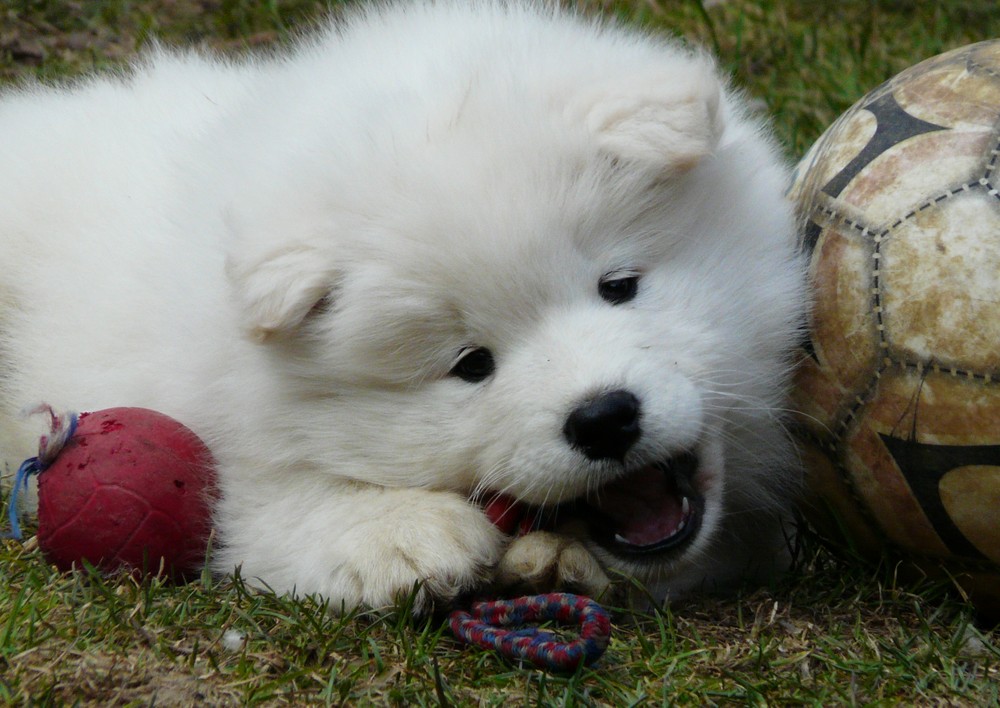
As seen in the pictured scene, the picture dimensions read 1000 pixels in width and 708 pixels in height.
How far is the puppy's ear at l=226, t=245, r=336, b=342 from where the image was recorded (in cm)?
301

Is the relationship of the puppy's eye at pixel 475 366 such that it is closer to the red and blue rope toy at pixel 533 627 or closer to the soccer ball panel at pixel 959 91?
the red and blue rope toy at pixel 533 627

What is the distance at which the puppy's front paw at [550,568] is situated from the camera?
3049 mm

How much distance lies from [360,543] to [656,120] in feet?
4.18

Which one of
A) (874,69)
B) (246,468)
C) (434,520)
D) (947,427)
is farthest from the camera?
(874,69)

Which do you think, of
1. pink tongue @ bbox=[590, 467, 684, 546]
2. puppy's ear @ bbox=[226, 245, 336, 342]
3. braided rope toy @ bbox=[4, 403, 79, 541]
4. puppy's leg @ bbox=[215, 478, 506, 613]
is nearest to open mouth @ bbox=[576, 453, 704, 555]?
pink tongue @ bbox=[590, 467, 684, 546]

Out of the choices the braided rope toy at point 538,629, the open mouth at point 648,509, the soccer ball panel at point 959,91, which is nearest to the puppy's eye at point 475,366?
the open mouth at point 648,509

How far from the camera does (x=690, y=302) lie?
3.10 m

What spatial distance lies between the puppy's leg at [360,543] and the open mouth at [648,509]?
27 cm

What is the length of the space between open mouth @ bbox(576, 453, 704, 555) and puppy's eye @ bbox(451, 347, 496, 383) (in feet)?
1.36

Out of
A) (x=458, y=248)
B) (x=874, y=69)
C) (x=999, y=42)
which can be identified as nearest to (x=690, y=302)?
(x=458, y=248)

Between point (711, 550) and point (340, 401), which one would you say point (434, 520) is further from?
point (711, 550)

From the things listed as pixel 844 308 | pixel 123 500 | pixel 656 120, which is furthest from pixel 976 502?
pixel 123 500

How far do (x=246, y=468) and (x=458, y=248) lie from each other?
96 cm

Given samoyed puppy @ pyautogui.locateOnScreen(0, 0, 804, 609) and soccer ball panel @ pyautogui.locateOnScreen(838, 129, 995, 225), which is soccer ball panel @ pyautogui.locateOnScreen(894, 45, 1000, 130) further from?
samoyed puppy @ pyautogui.locateOnScreen(0, 0, 804, 609)
